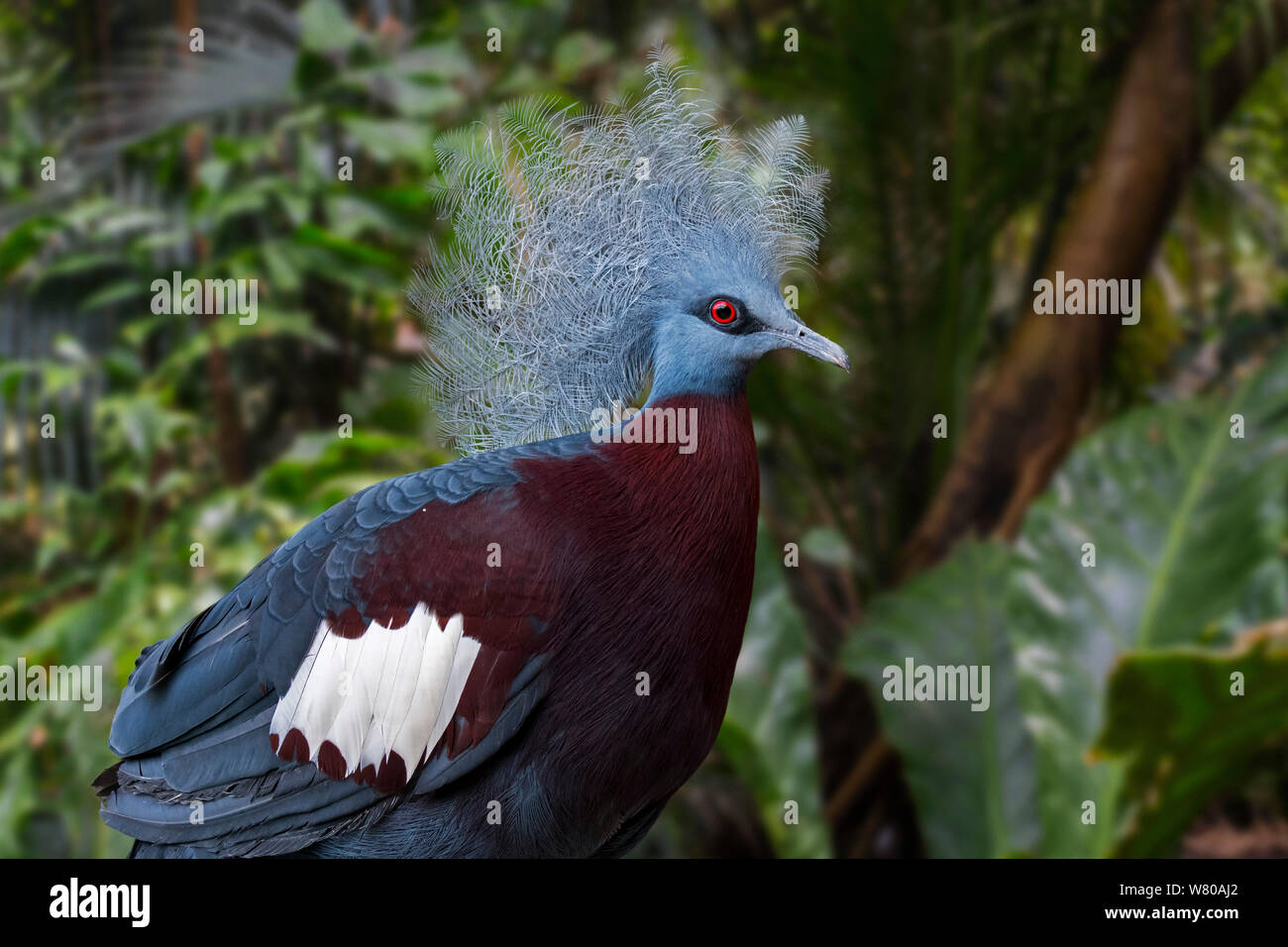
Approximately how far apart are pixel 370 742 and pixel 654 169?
20.3 inches

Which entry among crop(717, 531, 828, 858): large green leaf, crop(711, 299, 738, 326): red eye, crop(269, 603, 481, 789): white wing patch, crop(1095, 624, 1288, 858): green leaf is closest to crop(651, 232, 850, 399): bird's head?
crop(711, 299, 738, 326): red eye

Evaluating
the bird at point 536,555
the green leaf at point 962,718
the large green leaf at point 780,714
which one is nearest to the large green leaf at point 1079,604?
the green leaf at point 962,718

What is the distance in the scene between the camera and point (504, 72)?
2.79 meters

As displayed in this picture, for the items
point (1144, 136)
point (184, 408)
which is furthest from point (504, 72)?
point (1144, 136)

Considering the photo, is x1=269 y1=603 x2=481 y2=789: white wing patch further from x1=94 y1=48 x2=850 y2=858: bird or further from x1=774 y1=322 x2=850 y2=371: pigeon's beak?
x1=774 y1=322 x2=850 y2=371: pigeon's beak

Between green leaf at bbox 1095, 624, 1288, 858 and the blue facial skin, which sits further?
green leaf at bbox 1095, 624, 1288, 858

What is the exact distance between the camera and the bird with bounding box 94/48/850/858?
2.80 ft

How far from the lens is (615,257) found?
904mm

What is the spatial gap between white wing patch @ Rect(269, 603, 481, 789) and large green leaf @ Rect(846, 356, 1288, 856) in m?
1.69

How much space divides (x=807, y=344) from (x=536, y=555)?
0.27 meters

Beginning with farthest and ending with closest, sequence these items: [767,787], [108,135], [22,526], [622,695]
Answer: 1. [22,526]
2. [108,135]
3. [767,787]
4. [622,695]

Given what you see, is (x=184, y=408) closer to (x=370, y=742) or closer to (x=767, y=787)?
(x=767, y=787)

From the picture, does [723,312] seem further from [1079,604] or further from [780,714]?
[1079,604]

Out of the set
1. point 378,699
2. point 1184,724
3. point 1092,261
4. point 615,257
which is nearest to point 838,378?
point 1092,261
